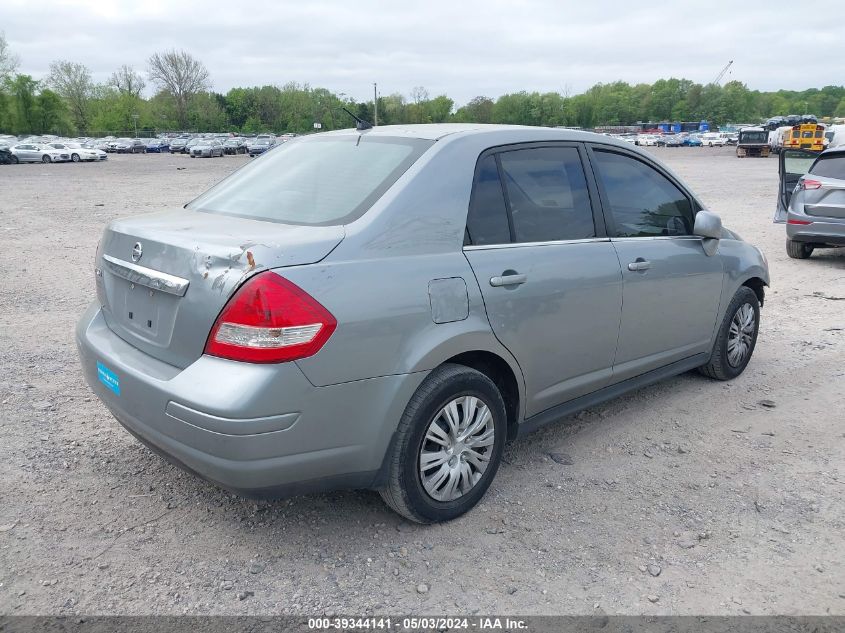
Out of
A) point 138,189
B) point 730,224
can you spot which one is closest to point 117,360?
point 730,224

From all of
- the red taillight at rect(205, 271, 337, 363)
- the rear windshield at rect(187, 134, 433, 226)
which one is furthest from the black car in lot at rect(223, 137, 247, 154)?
the red taillight at rect(205, 271, 337, 363)

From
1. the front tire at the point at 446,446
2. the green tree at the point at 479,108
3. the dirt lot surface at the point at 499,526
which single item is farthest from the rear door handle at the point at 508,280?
the green tree at the point at 479,108

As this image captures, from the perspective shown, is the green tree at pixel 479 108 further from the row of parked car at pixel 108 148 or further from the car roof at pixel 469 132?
the car roof at pixel 469 132

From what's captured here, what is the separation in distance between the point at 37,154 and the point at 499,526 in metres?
49.1

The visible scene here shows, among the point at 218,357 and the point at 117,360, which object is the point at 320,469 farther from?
the point at 117,360

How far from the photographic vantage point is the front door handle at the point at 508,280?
3273mm

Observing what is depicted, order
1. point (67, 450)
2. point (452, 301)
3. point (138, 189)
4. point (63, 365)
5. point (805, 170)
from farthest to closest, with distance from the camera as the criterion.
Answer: point (138, 189) → point (805, 170) → point (63, 365) → point (67, 450) → point (452, 301)

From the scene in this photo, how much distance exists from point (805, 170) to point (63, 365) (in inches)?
391

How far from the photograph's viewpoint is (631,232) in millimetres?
4184

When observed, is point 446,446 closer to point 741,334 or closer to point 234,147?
point 741,334

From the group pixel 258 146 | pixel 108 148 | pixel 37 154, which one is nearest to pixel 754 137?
pixel 258 146

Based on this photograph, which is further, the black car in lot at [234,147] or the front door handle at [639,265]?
the black car in lot at [234,147]

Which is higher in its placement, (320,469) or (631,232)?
(631,232)

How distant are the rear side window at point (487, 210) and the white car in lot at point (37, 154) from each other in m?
47.4
